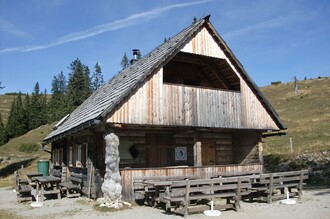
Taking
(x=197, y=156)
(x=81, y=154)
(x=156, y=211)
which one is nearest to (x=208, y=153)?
(x=197, y=156)

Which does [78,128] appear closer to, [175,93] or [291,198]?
[175,93]

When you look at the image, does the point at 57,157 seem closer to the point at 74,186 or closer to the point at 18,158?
the point at 74,186

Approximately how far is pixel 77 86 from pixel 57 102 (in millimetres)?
11353

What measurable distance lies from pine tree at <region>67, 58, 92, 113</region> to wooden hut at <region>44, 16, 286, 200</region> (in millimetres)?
73485

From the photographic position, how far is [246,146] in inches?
810

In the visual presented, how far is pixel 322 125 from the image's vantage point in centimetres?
3981

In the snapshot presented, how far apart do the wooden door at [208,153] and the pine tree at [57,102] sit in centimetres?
7279

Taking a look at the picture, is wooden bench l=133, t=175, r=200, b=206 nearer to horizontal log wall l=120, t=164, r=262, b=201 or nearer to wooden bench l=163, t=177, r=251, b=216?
horizontal log wall l=120, t=164, r=262, b=201

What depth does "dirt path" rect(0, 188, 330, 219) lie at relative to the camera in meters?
11.4

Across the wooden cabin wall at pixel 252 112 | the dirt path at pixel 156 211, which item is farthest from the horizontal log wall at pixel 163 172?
the wooden cabin wall at pixel 252 112

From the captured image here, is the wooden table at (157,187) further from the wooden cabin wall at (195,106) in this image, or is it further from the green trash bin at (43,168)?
the green trash bin at (43,168)

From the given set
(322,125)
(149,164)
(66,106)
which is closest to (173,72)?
(149,164)

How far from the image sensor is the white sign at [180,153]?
18.8 meters

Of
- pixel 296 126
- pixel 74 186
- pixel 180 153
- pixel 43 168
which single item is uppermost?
pixel 296 126
